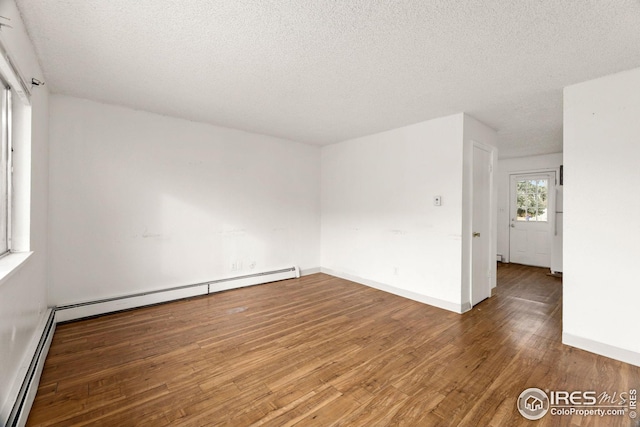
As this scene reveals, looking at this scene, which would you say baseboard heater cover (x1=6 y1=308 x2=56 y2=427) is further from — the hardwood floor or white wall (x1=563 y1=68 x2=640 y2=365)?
white wall (x1=563 y1=68 x2=640 y2=365)

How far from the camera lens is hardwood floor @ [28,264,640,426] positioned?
1779 millimetres

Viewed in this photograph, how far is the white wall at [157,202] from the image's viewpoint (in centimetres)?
318

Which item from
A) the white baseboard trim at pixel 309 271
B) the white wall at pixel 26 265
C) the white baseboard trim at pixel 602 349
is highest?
the white wall at pixel 26 265

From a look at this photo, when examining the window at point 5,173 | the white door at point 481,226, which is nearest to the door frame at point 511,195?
the white door at point 481,226

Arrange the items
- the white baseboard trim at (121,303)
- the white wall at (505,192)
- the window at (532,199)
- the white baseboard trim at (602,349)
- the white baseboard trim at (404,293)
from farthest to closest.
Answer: the white wall at (505,192) < the window at (532,199) < the white baseboard trim at (404,293) < the white baseboard trim at (121,303) < the white baseboard trim at (602,349)

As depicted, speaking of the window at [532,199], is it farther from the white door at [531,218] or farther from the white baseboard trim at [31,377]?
the white baseboard trim at [31,377]

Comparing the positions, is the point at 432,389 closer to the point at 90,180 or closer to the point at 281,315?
the point at 281,315

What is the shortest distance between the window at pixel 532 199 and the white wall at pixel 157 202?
5367 mm

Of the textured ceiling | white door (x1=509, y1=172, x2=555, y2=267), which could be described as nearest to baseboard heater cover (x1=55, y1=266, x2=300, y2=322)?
the textured ceiling

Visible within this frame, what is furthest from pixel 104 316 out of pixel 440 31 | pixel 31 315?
pixel 440 31

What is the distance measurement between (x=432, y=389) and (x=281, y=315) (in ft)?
6.21

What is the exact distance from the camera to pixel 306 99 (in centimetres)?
318

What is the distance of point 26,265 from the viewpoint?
2037mm

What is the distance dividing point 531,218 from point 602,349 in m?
4.61
